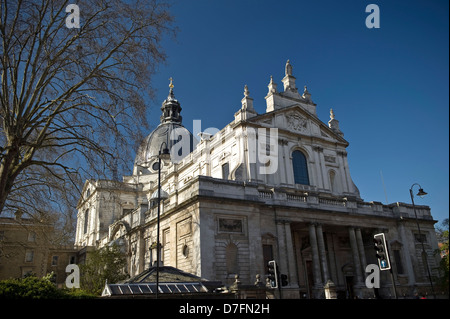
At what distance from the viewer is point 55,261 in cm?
4688

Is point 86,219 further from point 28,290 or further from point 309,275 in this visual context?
point 28,290

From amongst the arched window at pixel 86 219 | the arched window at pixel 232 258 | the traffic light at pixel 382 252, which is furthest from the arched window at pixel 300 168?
the arched window at pixel 86 219

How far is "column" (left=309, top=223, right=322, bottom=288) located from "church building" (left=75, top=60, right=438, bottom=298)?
0.24 feet

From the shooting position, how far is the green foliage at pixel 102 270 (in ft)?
102

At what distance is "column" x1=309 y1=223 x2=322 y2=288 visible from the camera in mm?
28164

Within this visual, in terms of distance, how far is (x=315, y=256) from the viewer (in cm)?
2892

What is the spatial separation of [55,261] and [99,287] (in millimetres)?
19532

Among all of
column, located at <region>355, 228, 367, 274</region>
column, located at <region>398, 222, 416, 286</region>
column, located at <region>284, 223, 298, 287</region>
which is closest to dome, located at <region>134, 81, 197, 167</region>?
column, located at <region>355, 228, 367, 274</region>

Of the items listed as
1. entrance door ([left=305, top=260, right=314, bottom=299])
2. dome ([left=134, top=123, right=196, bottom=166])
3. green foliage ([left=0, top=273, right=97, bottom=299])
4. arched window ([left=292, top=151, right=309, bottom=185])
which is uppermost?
dome ([left=134, top=123, right=196, bottom=166])

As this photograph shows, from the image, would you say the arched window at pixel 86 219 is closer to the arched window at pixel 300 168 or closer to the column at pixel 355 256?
the arched window at pixel 300 168

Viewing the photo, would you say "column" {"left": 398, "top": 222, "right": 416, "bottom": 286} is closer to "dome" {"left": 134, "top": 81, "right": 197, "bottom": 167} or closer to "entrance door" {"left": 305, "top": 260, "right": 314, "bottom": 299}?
"entrance door" {"left": 305, "top": 260, "right": 314, "bottom": 299}

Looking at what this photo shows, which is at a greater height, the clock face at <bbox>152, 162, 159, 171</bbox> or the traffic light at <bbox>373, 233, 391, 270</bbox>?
the clock face at <bbox>152, 162, 159, 171</bbox>

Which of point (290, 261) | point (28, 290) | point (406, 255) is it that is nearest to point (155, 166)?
point (290, 261)

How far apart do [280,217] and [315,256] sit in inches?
156
